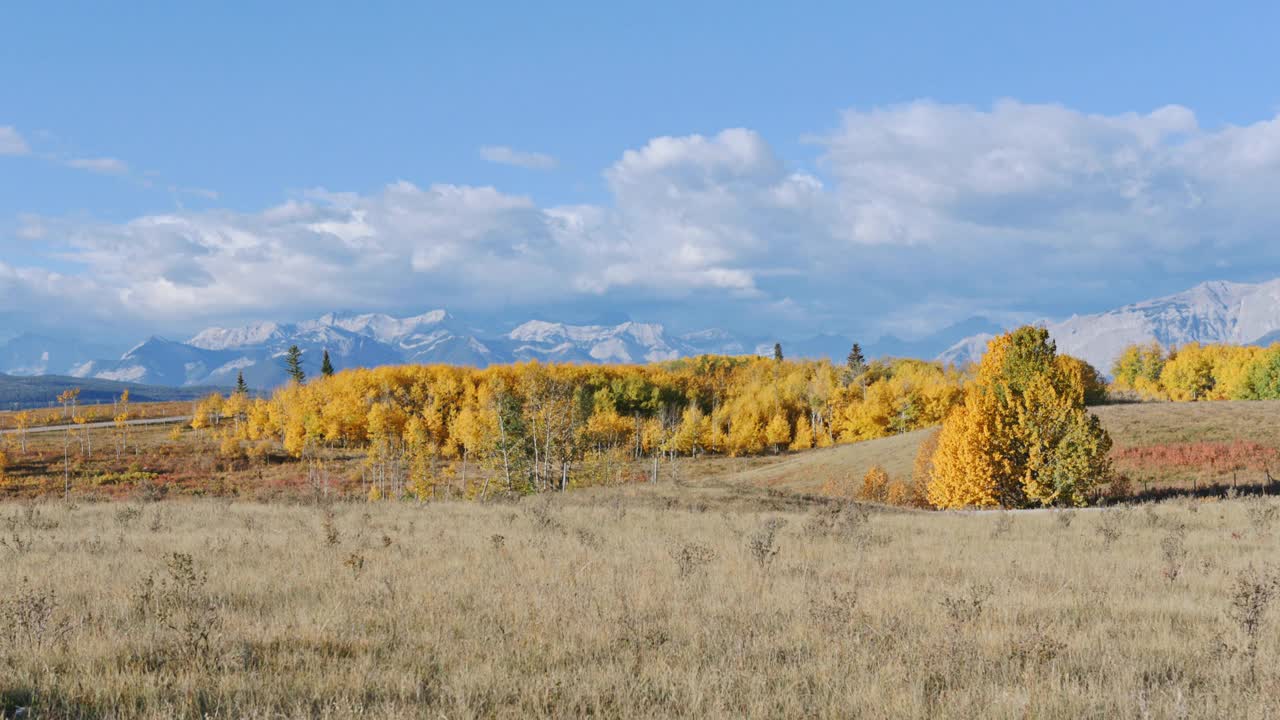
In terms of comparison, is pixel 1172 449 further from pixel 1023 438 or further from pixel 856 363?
pixel 856 363

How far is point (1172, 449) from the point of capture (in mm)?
58094

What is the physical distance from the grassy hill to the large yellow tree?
55.4ft

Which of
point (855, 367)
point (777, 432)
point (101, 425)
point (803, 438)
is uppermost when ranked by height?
point (855, 367)

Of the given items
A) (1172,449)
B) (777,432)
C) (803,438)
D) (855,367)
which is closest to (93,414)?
(777,432)

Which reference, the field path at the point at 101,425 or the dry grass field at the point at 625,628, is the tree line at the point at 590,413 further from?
the dry grass field at the point at 625,628

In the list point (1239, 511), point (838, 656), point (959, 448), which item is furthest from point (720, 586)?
point (959, 448)

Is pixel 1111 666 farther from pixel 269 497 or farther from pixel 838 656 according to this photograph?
pixel 269 497

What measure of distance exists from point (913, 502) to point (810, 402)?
74170mm

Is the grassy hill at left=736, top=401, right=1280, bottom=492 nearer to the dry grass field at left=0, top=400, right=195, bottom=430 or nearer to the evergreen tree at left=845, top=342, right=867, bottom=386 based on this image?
the evergreen tree at left=845, top=342, right=867, bottom=386

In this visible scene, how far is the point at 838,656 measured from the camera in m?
6.89

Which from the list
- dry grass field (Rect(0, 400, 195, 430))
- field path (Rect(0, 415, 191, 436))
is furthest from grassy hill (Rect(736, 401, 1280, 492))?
dry grass field (Rect(0, 400, 195, 430))

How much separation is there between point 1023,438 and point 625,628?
143 feet

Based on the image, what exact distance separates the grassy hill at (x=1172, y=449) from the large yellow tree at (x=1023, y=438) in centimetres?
1688

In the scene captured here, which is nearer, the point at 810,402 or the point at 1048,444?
the point at 1048,444
